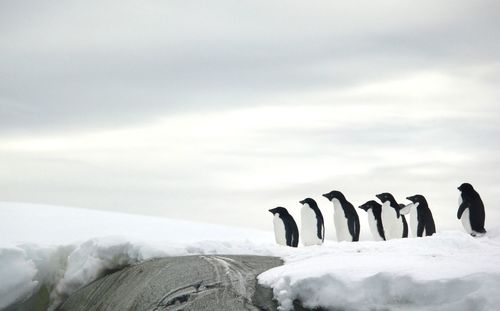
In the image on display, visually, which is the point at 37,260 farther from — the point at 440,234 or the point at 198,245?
the point at 440,234

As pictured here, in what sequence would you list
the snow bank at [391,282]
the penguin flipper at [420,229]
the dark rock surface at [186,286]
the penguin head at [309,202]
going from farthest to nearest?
the penguin flipper at [420,229]
the penguin head at [309,202]
the dark rock surface at [186,286]
the snow bank at [391,282]

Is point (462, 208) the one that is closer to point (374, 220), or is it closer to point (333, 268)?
point (374, 220)

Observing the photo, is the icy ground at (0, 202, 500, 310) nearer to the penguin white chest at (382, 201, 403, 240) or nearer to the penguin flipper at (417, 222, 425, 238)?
the penguin flipper at (417, 222, 425, 238)

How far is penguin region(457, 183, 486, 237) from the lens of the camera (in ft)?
40.5

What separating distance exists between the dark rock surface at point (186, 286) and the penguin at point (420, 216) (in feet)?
24.1

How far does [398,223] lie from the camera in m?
13.9

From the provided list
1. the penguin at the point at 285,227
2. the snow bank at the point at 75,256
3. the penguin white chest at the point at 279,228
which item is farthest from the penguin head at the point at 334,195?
the snow bank at the point at 75,256

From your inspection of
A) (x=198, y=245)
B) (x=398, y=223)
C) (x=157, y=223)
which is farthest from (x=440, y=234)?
(x=157, y=223)

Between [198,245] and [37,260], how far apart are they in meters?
2.11

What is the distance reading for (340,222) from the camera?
12.9 metres

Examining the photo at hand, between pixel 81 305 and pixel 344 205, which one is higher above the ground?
pixel 344 205

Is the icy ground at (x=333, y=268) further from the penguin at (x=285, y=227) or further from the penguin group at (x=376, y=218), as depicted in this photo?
the penguin at (x=285, y=227)

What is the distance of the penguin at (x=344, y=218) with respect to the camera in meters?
12.7

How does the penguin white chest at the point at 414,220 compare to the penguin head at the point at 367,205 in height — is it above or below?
below
